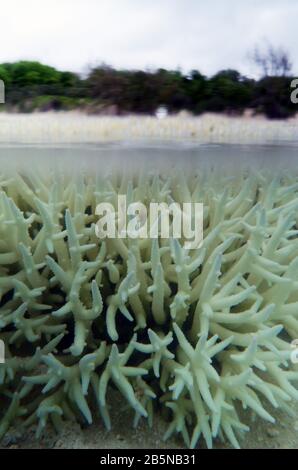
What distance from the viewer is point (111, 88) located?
1.71 m

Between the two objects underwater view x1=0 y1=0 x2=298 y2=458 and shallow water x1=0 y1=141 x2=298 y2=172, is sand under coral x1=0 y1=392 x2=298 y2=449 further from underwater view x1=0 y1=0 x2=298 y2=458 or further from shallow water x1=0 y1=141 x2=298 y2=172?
shallow water x1=0 y1=141 x2=298 y2=172

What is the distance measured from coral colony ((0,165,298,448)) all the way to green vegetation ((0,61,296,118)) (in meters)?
0.47

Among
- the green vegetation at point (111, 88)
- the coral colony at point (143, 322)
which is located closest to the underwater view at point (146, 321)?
the coral colony at point (143, 322)

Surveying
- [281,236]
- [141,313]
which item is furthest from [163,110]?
[141,313]

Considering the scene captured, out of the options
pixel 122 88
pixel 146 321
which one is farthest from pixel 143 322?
pixel 122 88

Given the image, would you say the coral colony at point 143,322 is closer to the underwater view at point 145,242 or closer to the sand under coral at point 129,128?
the underwater view at point 145,242

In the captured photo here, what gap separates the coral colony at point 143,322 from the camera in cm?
112

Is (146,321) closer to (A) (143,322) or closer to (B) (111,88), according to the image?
(A) (143,322)

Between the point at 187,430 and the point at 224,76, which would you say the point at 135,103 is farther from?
the point at 187,430

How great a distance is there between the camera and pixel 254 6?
1.70 metres

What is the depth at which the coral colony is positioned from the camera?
1123 mm

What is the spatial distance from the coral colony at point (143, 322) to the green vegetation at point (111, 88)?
1.55ft

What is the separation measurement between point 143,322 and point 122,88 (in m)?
0.99
